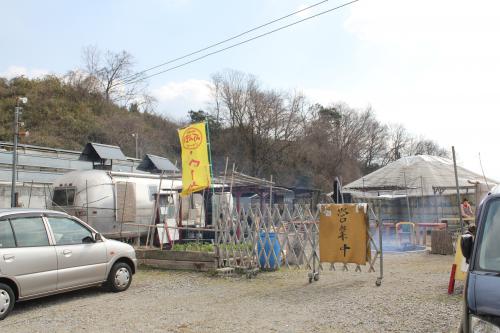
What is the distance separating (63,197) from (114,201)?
1.93 meters

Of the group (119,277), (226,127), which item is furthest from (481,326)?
(226,127)

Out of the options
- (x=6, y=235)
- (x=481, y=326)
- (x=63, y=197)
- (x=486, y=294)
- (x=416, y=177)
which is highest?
(x=416, y=177)

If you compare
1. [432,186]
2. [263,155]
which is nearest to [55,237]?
[432,186]

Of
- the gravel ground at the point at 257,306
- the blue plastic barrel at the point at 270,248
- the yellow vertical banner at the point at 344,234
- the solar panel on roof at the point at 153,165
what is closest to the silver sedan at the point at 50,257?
the gravel ground at the point at 257,306

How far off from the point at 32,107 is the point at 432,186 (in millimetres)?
36233

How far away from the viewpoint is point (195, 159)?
39.2 feet

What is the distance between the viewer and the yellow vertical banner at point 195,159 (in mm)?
11812

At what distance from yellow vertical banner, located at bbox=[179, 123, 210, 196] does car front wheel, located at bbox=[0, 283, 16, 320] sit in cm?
545

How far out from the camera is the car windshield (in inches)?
154

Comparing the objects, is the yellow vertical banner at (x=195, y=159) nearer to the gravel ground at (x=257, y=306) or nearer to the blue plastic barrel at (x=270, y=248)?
the blue plastic barrel at (x=270, y=248)

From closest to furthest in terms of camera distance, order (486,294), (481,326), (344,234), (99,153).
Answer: (481,326) → (486,294) → (344,234) → (99,153)

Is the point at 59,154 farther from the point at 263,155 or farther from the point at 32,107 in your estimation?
the point at 263,155

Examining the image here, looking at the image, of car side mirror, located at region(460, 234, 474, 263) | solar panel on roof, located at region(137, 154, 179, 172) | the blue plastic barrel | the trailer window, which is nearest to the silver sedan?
the blue plastic barrel

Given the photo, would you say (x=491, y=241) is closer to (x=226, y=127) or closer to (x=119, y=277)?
(x=119, y=277)
